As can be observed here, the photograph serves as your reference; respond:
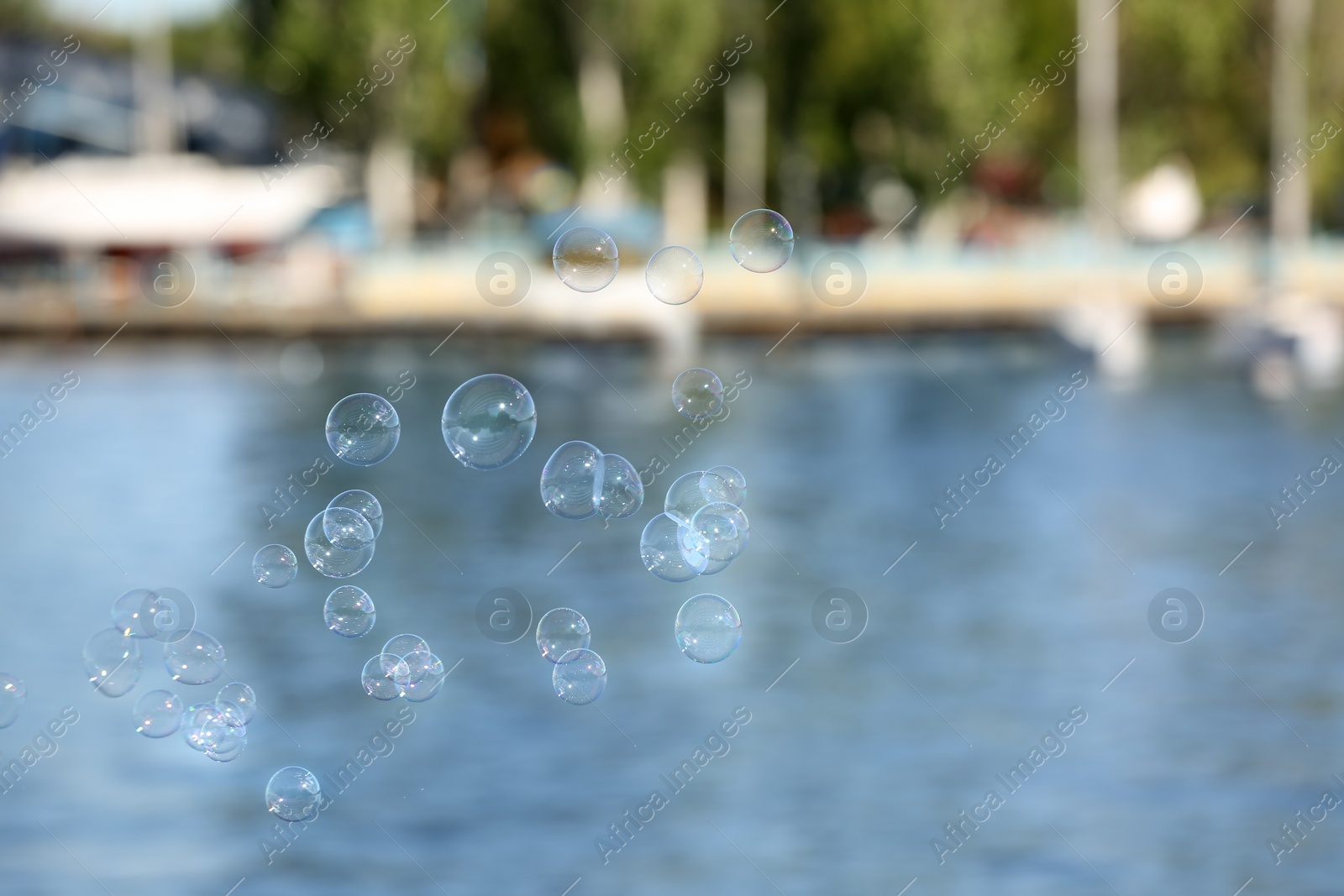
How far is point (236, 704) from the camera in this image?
10.2m

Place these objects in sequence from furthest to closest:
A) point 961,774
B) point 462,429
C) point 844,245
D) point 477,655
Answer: point 844,245
point 477,655
point 961,774
point 462,429

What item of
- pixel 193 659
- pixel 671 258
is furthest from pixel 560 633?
pixel 671 258

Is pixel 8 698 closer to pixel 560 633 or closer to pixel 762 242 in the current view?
pixel 560 633

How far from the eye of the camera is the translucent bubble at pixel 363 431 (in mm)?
10500

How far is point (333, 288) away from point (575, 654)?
34545 mm

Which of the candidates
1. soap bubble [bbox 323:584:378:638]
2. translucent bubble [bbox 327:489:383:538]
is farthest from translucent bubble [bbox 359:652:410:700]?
translucent bubble [bbox 327:489:383:538]

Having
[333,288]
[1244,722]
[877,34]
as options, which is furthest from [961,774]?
[877,34]

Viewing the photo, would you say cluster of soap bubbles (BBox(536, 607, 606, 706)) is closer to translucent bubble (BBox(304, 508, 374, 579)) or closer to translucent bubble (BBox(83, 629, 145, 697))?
translucent bubble (BBox(304, 508, 374, 579))

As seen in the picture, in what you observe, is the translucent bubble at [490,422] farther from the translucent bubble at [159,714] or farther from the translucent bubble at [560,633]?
the translucent bubble at [159,714]

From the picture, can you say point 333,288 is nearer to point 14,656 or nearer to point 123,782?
point 14,656

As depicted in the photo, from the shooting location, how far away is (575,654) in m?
10.8

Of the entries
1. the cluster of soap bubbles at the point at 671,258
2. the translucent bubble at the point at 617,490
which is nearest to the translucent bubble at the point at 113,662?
the translucent bubble at the point at 617,490

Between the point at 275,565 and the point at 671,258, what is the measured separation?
2.62 meters

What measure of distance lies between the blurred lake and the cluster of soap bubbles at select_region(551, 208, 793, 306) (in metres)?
3.28
